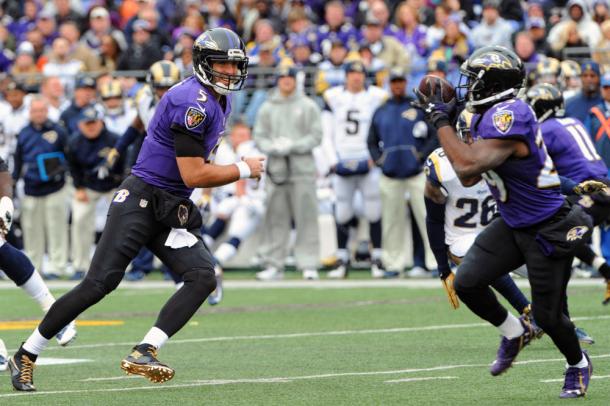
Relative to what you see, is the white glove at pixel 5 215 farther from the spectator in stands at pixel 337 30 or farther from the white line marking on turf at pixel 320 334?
the spectator in stands at pixel 337 30

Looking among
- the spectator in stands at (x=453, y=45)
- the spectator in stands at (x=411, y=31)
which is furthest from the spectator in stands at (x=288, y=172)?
the spectator in stands at (x=411, y=31)

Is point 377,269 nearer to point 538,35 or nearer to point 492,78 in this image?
point 538,35

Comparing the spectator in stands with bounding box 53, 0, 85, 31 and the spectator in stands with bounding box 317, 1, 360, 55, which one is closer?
the spectator in stands with bounding box 317, 1, 360, 55

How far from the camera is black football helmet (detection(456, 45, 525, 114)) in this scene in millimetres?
6703

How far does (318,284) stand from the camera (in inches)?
562

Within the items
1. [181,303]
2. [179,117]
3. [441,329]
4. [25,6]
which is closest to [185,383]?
[181,303]

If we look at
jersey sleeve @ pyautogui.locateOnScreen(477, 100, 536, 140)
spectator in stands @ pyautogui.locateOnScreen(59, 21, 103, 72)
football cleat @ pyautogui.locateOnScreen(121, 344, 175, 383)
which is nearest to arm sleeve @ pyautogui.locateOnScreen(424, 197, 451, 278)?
jersey sleeve @ pyautogui.locateOnScreen(477, 100, 536, 140)

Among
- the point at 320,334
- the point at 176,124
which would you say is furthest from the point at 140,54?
the point at 176,124

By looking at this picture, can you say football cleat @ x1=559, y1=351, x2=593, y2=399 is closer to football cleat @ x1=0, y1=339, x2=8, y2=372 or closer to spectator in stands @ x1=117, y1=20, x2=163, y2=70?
football cleat @ x1=0, y1=339, x2=8, y2=372

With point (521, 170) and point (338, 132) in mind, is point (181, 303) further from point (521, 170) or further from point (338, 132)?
point (338, 132)

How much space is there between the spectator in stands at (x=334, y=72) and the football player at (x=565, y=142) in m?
7.43

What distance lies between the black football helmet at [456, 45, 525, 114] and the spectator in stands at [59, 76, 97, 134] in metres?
9.84

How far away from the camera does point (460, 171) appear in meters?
6.49

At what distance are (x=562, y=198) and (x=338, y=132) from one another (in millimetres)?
8746
